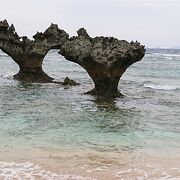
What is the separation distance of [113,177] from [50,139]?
12.1 feet

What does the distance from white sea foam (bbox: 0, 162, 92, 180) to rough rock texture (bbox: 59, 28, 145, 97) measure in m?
12.9

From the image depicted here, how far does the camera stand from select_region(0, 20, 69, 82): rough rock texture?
3020 centimetres

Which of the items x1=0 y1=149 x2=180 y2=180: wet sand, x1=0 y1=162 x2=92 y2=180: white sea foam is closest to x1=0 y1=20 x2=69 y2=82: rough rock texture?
x1=0 y1=149 x2=180 y2=180: wet sand

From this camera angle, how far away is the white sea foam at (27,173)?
884 centimetres

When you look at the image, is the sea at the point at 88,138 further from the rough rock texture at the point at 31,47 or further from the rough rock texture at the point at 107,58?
the rough rock texture at the point at 31,47

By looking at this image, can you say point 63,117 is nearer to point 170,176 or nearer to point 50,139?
point 50,139

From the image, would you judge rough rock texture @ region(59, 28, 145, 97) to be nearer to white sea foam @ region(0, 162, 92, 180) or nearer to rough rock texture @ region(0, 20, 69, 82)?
rough rock texture @ region(0, 20, 69, 82)

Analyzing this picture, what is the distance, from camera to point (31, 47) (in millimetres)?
30422

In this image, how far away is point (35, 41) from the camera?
3066 centimetres

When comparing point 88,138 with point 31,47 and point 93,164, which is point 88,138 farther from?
point 31,47

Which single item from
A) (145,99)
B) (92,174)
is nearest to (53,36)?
(145,99)

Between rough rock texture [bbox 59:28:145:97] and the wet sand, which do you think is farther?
rough rock texture [bbox 59:28:145:97]

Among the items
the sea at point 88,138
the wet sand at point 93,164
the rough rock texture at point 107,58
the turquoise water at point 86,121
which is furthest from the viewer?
the rough rock texture at point 107,58

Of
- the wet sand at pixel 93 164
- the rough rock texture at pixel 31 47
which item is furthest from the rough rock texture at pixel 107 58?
the wet sand at pixel 93 164
